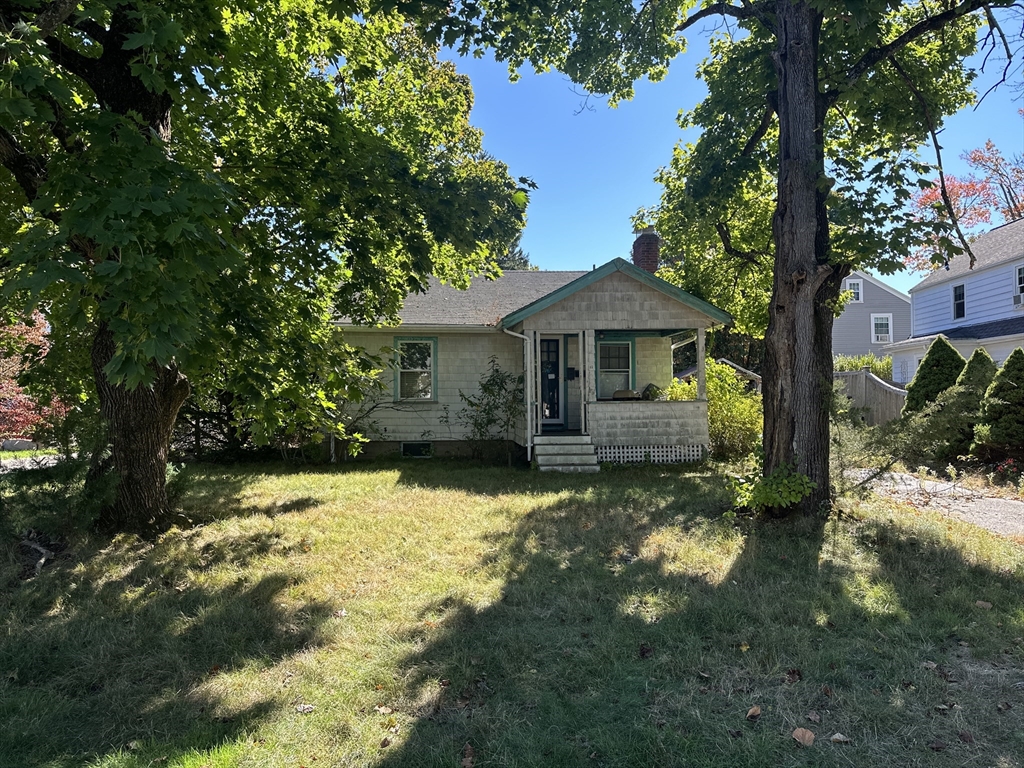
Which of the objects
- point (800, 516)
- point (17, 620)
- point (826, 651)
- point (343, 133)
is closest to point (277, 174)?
point (343, 133)

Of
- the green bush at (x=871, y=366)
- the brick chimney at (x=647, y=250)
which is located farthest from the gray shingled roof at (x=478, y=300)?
the green bush at (x=871, y=366)

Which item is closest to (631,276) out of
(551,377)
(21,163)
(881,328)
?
(551,377)

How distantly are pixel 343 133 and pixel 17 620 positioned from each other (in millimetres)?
5216

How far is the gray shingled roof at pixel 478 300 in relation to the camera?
14.3 meters

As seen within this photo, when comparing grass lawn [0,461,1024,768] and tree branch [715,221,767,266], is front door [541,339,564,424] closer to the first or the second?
tree branch [715,221,767,266]

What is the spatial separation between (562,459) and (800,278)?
6.35 m

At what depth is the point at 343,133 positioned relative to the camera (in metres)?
6.26

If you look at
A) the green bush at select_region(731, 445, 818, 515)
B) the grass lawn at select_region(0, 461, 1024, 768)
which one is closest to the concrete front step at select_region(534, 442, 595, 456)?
the grass lawn at select_region(0, 461, 1024, 768)

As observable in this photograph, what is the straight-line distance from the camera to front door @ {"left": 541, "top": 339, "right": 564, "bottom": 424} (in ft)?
47.8

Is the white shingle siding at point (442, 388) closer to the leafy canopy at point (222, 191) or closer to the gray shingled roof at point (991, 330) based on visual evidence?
the leafy canopy at point (222, 191)

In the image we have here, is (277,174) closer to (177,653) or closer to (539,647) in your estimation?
(177,653)

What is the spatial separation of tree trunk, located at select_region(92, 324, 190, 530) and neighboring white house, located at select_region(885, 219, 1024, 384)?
1709cm

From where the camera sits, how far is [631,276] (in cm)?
1238

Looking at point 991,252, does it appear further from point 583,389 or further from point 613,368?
point 583,389
